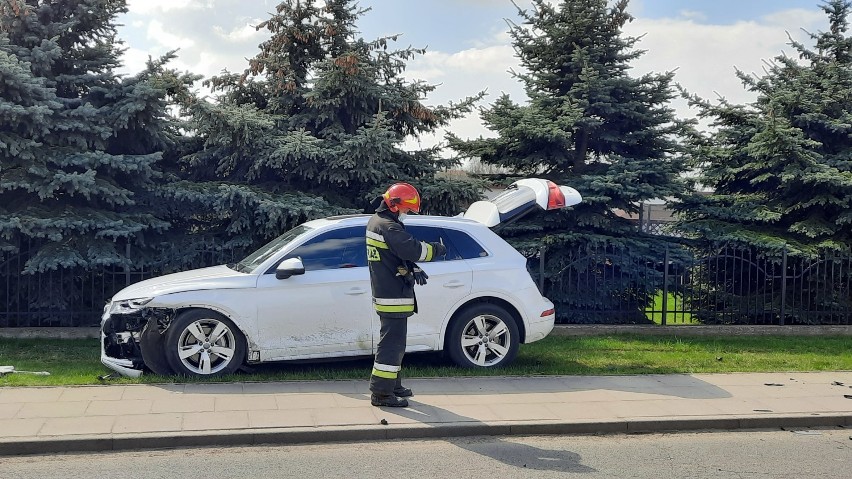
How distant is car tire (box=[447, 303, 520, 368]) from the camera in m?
8.36

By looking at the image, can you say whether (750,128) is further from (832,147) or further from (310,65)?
(310,65)

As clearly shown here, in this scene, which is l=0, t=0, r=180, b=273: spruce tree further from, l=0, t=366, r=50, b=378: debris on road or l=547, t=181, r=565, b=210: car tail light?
l=547, t=181, r=565, b=210: car tail light

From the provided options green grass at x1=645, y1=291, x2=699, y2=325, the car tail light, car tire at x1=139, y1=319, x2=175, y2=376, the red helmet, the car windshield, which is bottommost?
car tire at x1=139, y1=319, x2=175, y2=376

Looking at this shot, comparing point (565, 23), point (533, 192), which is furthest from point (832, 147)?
point (533, 192)

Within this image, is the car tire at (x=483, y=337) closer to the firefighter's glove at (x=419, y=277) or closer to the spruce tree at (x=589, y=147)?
the firefighter's glove at (x=419, y=277)

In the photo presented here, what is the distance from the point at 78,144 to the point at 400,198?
566 centimetres

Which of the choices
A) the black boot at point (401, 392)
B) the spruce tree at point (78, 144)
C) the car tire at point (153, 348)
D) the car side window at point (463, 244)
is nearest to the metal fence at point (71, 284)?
the spruce tree at point (78, 144)

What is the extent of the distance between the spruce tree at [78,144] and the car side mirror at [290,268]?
11.7 ft

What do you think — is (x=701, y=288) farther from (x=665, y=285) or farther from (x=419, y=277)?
(x=419, y=277)

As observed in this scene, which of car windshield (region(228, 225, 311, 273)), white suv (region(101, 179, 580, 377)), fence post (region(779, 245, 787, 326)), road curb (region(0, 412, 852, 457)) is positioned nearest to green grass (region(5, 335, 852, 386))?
white suv (region(101, 179, 580, 377))

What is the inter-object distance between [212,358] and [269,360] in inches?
21.2

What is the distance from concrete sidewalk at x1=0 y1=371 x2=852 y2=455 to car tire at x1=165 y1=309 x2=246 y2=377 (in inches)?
10.7

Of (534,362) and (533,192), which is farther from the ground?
(533,192)

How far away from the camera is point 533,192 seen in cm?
912
